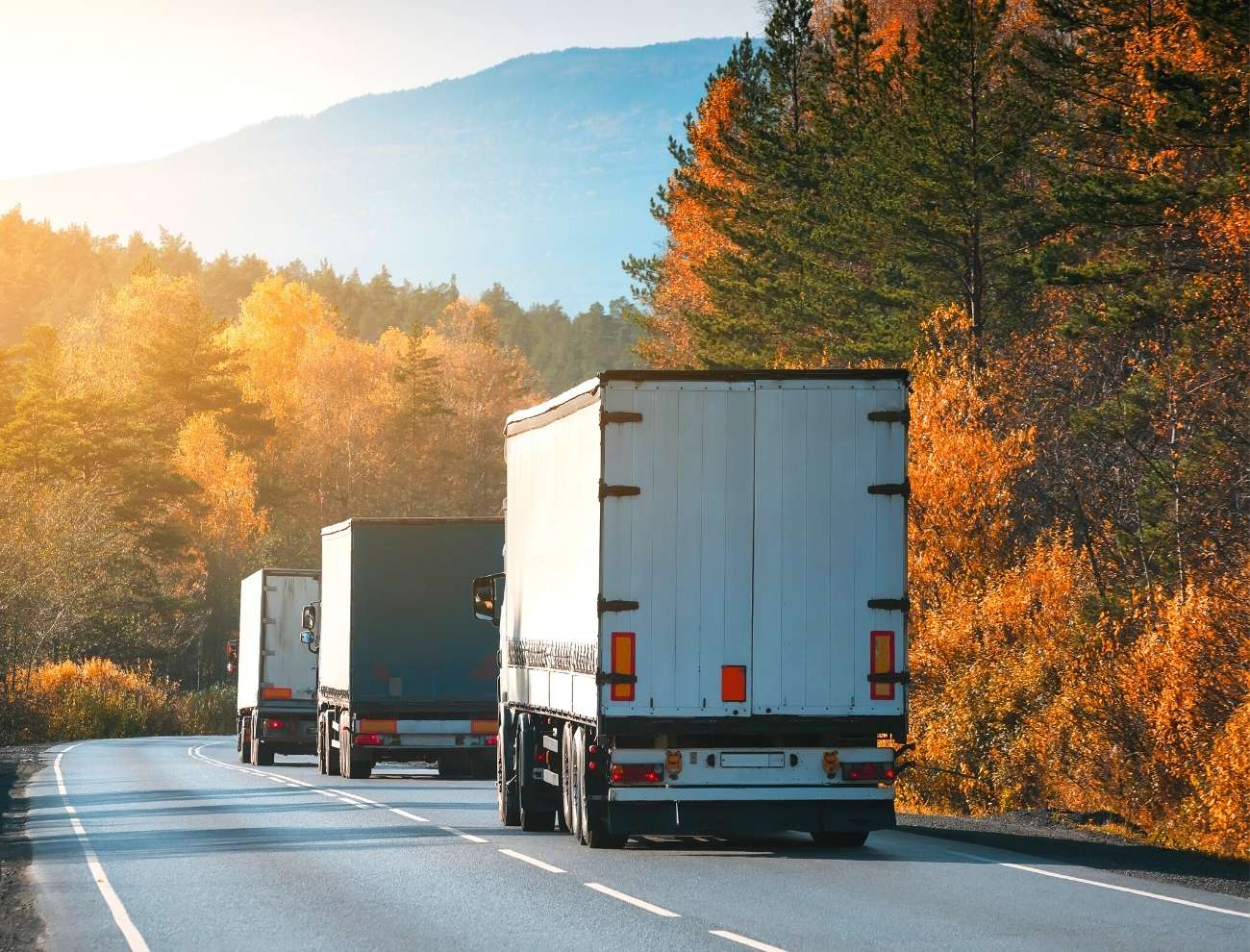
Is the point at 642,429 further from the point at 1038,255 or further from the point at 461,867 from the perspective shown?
the point at 1038,255

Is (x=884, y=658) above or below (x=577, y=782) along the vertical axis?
above

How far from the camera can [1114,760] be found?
23.5 metres

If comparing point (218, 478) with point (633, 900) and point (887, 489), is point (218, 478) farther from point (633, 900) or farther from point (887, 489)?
point (633, 900)

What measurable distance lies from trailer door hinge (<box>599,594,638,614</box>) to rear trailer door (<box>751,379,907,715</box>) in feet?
3.37

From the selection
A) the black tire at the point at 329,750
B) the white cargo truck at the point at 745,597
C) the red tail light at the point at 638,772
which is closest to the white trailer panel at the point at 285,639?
the black tire at the point at 329,750

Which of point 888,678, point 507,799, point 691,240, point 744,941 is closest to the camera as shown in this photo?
point 744,941

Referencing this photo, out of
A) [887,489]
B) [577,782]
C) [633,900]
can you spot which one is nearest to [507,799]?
[577,782]

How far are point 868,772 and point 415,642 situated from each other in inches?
582

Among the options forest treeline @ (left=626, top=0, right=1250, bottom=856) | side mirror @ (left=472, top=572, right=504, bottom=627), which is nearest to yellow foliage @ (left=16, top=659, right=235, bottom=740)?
forest treeline @ (left=626, top=0, right=1250, bottom=856)

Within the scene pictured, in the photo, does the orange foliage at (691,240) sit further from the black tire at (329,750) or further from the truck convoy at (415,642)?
the truck convoy at (415,642)

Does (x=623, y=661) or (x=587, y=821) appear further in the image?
(x=587, y=821)

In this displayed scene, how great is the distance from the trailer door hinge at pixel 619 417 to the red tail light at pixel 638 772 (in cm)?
274

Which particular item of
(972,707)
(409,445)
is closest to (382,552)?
(972,707)

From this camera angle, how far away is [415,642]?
2956 centimetres
